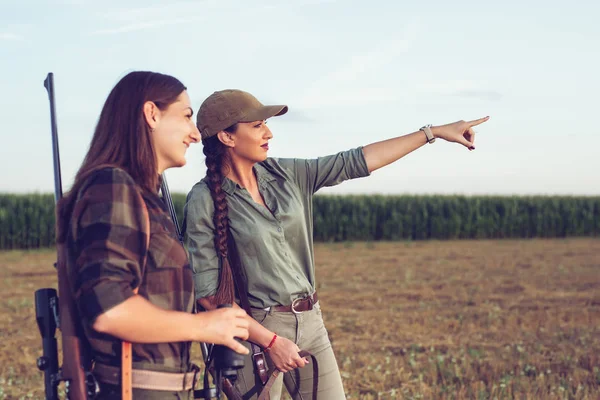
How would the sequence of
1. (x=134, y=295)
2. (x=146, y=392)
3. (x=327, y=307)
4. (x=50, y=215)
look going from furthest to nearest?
(x=50, y=215) < (x=327, y=307) < (x=146, y=392) < (x=134, y=295)

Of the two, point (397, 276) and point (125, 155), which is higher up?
point (125, 155)

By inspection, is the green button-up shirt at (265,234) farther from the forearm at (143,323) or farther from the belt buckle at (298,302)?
the forearm at (143,323)

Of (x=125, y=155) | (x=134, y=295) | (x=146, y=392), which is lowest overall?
(x=146, y=392)

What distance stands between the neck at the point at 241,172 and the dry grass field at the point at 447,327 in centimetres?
312

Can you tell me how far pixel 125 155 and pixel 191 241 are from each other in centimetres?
107

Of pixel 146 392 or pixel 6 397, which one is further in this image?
pixel 6 397

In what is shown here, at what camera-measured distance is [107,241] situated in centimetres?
189

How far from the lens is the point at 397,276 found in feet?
54.5

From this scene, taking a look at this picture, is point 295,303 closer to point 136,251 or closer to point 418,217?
point 136,251

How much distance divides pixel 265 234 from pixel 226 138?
454 millimetres

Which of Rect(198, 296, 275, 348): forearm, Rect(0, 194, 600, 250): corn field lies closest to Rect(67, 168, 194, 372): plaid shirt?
Rect(198, 296, 275, 348): forearm

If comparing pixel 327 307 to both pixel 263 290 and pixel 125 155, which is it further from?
pixel 125 155

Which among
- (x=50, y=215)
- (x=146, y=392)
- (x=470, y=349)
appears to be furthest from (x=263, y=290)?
(x=50, y=215)

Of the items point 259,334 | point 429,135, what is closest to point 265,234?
point 259,334
